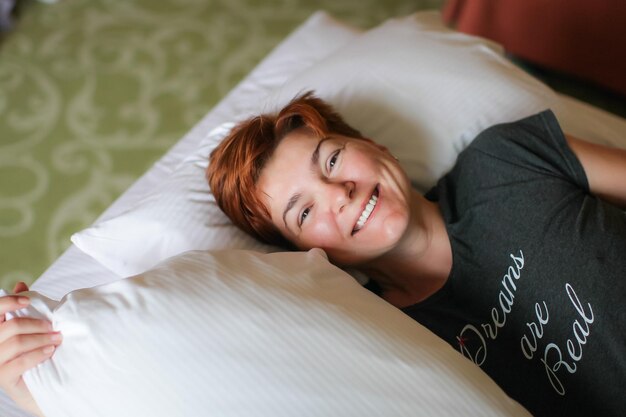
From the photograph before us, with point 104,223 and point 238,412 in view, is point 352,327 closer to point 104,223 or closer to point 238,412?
point 238,412

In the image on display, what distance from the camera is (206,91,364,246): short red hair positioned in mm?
1159

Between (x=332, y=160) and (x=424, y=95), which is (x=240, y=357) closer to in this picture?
(x=332, y=160)

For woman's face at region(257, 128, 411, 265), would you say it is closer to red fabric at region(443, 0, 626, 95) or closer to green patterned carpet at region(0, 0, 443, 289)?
green patterned carpet at region(0, 0, 443, 289)

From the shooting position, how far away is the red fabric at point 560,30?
6.13 ft

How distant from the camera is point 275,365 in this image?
0.77 m

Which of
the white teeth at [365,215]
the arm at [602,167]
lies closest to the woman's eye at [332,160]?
the white teeth at [365,215]

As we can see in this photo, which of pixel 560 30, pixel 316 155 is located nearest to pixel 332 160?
pixel 316 155

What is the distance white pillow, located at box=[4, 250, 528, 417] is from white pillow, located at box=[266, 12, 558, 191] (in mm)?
602

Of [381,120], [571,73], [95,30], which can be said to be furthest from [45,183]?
[571,73]

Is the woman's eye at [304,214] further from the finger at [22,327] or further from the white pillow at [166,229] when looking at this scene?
the finger at [22,327]

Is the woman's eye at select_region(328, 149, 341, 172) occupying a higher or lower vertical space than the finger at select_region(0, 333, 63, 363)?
higher

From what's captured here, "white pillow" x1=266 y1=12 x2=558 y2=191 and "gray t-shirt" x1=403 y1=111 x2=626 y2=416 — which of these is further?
"white pillow" x1=266 y1=12 x2=558 y2=191

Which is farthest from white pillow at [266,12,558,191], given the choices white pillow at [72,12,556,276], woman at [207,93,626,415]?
woman at [207,93,626,415]

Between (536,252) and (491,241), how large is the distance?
0.09 m
